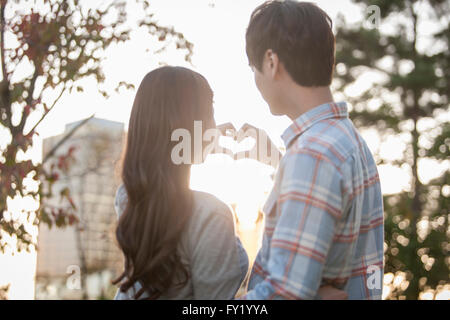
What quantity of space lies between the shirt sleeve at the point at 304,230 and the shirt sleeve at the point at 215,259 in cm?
26

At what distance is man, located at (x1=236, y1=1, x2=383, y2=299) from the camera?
133 cm

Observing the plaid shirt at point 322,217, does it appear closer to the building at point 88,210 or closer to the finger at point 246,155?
the finger at point 246,155

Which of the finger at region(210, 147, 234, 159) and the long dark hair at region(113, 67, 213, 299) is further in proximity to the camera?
the finger at region(210, 147, 234, 159)

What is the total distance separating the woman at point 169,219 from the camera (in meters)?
1.60

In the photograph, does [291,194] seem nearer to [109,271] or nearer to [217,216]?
[217,216]

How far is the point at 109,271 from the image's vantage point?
37.8 feet

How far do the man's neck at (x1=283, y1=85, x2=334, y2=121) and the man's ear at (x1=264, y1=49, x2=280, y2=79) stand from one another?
0.07m

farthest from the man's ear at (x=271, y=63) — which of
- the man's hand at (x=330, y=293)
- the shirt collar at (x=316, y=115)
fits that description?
the man's hand at (x=330, y=293)

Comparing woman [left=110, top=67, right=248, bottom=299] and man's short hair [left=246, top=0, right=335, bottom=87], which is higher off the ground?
man's short hair [left=246, top=0, right=335, bottom=87]

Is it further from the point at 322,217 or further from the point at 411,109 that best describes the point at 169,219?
the point at 411,109

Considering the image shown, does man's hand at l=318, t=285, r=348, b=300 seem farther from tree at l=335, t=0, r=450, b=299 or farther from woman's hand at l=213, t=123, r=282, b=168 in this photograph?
tree at l=335, t=0, r=450, b=299

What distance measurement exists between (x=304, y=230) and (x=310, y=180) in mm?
120

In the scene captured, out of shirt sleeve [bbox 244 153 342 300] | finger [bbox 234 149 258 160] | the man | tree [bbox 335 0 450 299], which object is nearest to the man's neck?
the man
